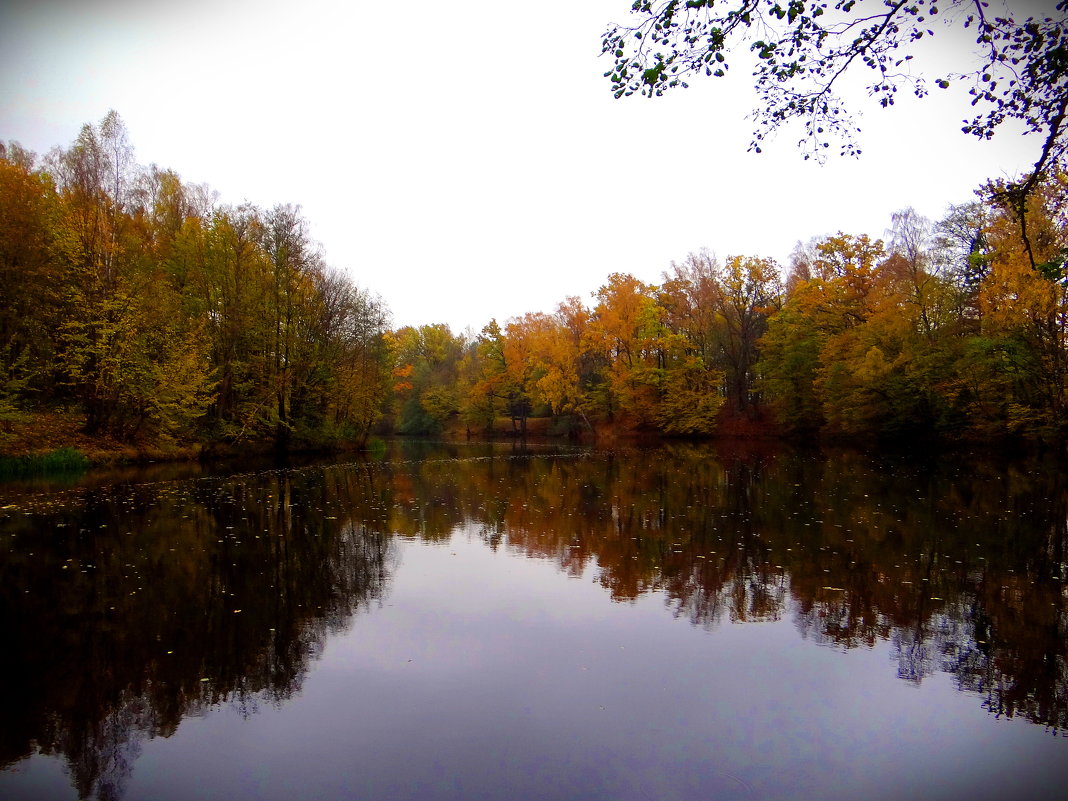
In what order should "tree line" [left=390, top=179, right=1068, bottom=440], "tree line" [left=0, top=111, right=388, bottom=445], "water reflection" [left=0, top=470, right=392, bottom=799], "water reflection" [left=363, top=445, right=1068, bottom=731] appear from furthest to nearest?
"tree line" [left=390, top=179, right=1068, bottom=440]
"tree line" [left=0, top=111, right=388, bottom=445]
"water reflection" [left=363, top=445, right=1068, bottom=731]
"water reflection" [left=0, top=470, right=392, bottom=799]

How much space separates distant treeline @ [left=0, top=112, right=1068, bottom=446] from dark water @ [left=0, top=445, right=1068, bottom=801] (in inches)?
187

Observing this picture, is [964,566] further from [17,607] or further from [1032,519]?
[17,607]

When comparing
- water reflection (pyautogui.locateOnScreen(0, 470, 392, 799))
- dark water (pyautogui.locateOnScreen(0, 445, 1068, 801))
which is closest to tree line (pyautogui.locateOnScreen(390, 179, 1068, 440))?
dark water (pyautogui.locateOnScreen(0, 445, 1068, 801))

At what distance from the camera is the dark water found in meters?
4.31

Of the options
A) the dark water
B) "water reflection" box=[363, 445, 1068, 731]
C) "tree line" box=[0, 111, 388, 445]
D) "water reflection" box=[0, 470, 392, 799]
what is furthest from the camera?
"tree line" box=[0, 111, 388, 445]

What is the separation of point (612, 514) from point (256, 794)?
10.8 m

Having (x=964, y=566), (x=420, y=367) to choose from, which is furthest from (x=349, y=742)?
(x=420, y=367)

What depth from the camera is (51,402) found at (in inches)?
986

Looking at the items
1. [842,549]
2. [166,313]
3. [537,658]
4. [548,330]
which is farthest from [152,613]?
[548,330]

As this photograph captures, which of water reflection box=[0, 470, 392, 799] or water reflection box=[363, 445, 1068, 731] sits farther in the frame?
water reflection box=[363, 445, 1068, 731]

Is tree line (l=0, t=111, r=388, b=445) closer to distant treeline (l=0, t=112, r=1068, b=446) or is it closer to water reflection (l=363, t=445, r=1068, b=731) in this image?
distant treeline (l=0, t=112, r=1068, b=446)

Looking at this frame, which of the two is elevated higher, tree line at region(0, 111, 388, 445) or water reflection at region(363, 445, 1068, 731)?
tree line at region(0, 111, 388, 445)

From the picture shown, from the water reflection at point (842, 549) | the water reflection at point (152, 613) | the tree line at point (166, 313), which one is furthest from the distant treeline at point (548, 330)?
the water reflection at point (152, 613)

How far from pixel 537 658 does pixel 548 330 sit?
51420 mm
